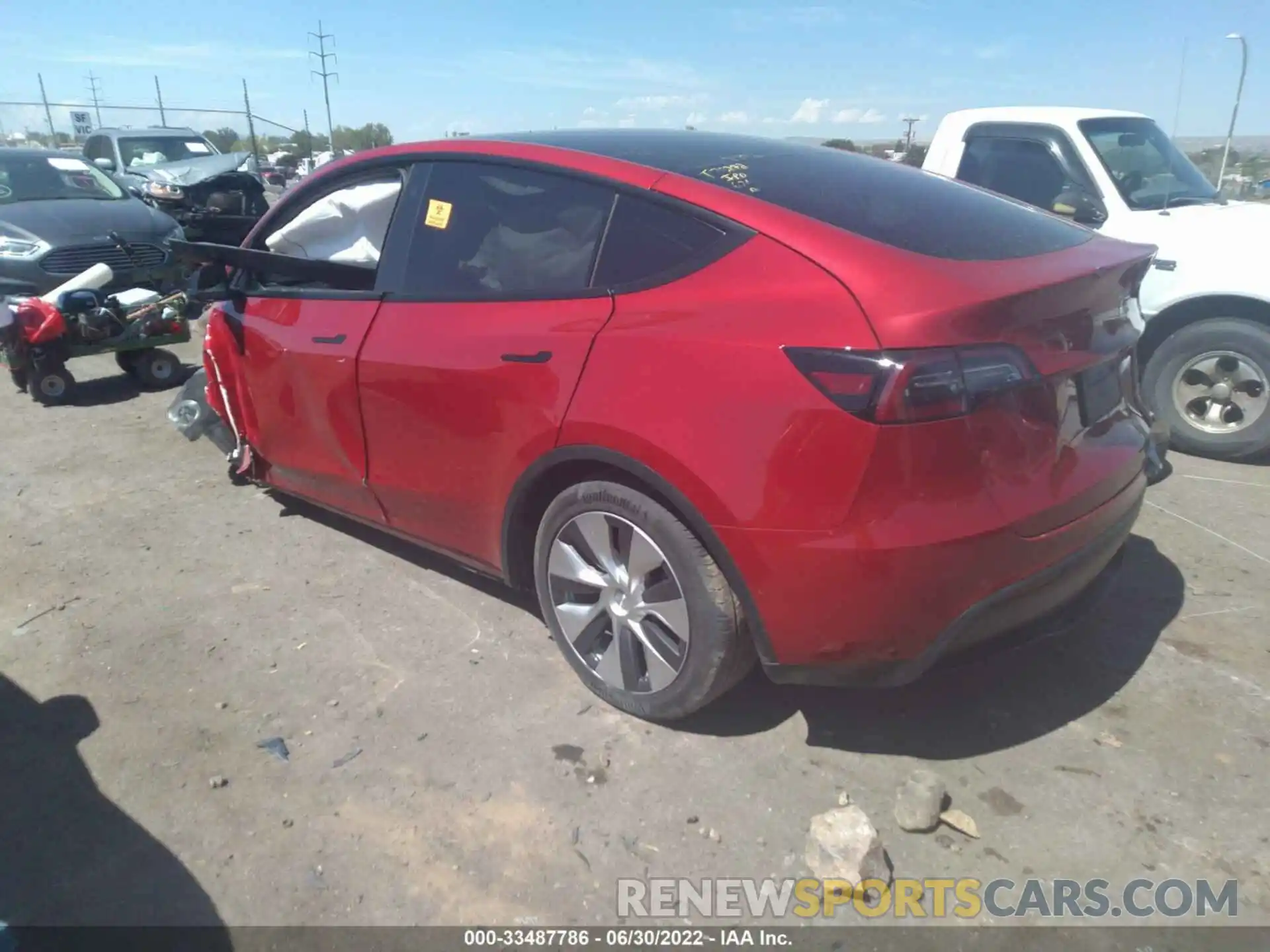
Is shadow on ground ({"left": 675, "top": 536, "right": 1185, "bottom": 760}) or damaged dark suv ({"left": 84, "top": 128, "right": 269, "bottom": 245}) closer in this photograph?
shadow on ground ({"left": 675, "top": 536, "right": 1185, "bottom": 760})

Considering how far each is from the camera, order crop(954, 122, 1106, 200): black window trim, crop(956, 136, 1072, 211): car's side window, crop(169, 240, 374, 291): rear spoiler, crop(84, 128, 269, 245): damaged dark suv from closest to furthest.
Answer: crop(169, 240, 374, 291): rear spoiler < crop(954, 122, 1106, 200): black window trim < crop(956, 136, 1072, 211): car's side window < crop(84, 128, 269, 245): damaged dark suv

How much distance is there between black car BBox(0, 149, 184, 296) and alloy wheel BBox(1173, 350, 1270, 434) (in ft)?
26.7

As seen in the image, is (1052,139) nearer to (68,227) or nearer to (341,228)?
(341,228)

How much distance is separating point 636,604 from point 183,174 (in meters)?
15.3

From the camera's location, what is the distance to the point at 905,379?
87.2 inches

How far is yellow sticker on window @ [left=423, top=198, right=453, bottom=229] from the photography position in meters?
3.35

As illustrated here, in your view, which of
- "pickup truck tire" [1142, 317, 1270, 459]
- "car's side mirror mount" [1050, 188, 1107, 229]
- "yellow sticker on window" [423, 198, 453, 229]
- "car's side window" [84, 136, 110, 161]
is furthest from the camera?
"car's side window" [84, 136, 110, 161]

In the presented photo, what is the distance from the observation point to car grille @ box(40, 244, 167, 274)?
866 cm

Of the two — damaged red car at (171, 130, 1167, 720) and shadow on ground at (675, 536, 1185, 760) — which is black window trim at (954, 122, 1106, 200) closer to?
damaged red car at (171, 130, 1167, 720)

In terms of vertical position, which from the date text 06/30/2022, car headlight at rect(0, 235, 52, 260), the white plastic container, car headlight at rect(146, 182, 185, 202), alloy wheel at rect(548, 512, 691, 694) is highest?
alloy wheel at rect(548, 512, 691, 694)

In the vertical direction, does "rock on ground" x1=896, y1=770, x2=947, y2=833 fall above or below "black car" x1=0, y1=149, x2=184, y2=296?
above

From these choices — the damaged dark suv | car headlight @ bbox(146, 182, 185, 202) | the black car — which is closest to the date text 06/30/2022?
the black car

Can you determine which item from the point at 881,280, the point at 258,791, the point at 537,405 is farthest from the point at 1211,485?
the point at 258,791

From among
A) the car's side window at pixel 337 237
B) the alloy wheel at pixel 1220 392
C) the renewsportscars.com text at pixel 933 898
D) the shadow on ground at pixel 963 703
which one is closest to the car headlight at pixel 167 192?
the car's side window at pixel 337 237
